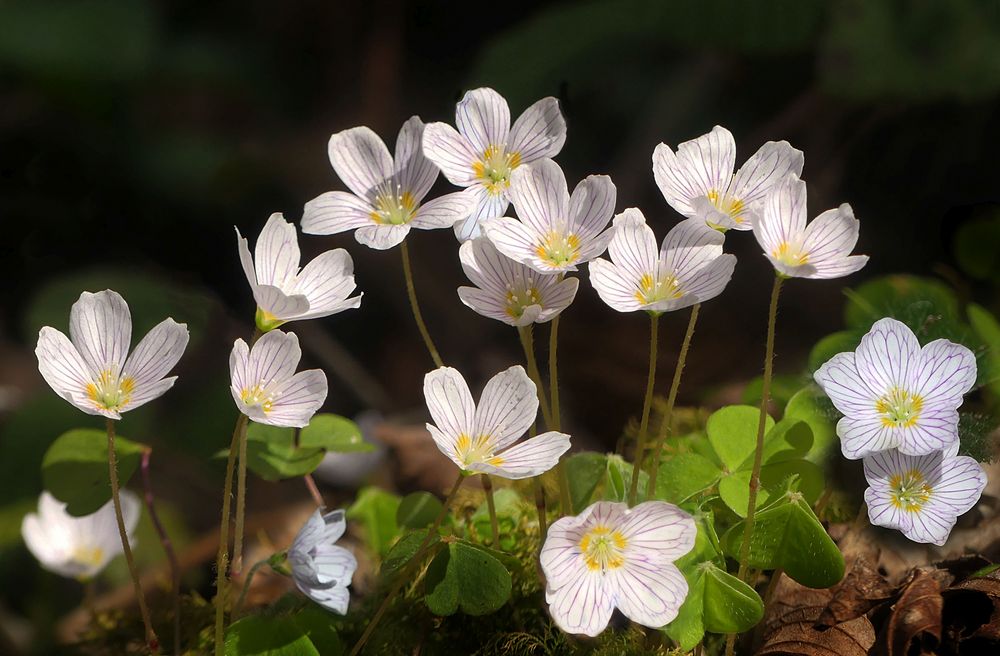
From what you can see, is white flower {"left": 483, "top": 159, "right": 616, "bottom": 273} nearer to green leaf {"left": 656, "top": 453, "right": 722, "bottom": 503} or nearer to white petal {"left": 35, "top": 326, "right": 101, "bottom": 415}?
green leaf {"left": 656, "top": 453, "right": 722, "bottom": 503}

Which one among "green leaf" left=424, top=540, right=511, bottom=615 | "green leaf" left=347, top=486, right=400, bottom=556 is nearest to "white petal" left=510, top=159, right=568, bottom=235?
"green leaf" left=424, top=540, right=511, bottom=615

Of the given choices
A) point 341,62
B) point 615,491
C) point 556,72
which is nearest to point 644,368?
point 556,72

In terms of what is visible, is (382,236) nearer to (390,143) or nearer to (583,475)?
(583,475)

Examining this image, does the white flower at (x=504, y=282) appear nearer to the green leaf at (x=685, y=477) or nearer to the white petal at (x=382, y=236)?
the white petal at (x=382, y=236)

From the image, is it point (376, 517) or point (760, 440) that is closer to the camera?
point (760, 440)

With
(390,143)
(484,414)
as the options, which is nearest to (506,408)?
(484,414)

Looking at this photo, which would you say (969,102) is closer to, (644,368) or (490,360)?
(644,368)

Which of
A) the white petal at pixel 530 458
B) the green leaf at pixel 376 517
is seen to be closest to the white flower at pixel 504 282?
the white petal at pixel 530 458
